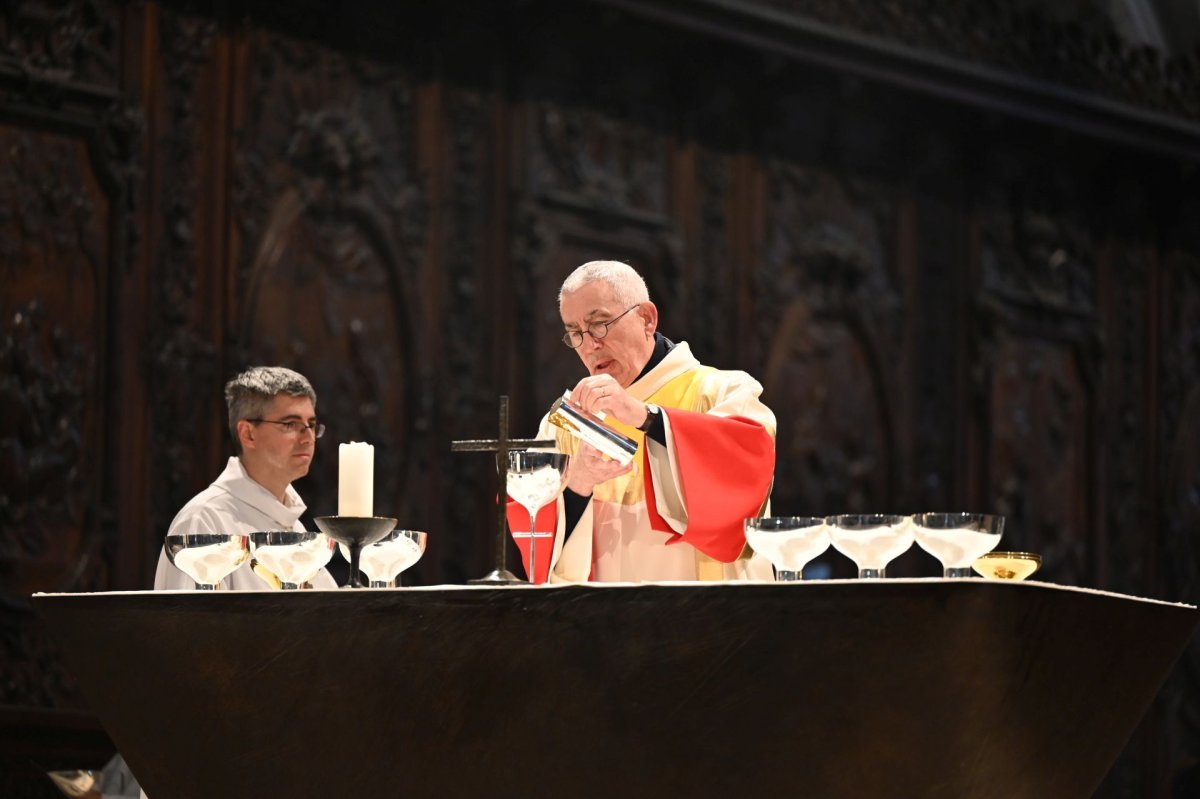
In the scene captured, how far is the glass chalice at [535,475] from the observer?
138 inches

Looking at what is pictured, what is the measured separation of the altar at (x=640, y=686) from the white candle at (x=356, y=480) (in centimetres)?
36

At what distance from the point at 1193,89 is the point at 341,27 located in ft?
15.8

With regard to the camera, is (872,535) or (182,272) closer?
(872,535)

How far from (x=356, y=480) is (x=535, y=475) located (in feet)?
1.07

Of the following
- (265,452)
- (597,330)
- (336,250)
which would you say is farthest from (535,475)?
(336,250)

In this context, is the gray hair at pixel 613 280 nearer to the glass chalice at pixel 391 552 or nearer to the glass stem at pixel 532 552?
the glass stem at pixel 532 552

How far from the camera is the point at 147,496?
6758 mm

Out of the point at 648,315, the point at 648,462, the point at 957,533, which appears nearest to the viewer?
the point at 957,533

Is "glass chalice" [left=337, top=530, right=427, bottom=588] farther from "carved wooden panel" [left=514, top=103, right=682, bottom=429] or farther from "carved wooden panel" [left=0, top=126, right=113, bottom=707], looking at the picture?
"carved wooden panel" [left=514, top=103, right=682, bottom=429]

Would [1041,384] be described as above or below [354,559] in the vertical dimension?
above

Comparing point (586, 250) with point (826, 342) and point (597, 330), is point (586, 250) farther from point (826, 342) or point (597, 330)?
point (597, 330)

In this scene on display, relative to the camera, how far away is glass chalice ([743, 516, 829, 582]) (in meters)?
3.28

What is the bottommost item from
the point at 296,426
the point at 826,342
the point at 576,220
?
the point at 296,426

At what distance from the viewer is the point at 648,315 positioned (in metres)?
4.60
